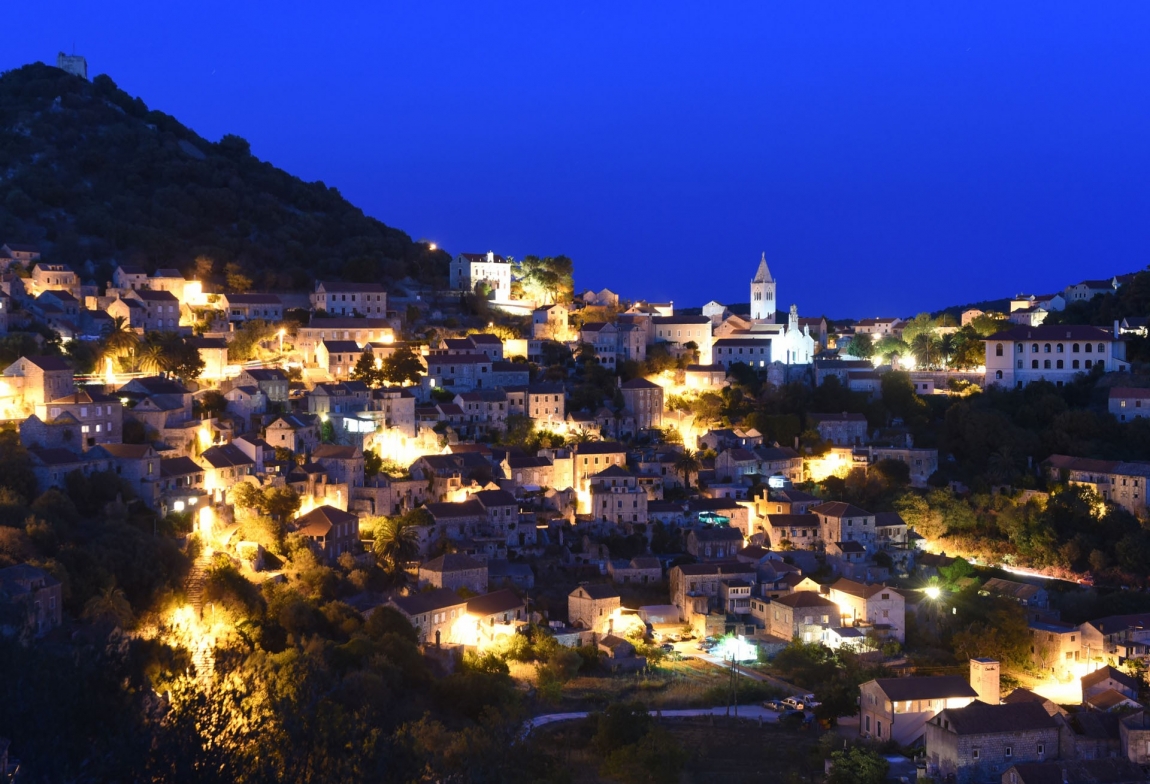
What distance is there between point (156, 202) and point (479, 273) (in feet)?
52.2

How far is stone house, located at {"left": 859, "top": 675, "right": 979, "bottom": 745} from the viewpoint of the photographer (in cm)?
2433

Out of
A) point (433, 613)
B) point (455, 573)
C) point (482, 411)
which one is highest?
point (482, 411)

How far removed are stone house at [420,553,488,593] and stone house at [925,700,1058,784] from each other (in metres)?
11.6

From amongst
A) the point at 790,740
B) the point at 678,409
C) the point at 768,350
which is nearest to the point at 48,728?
the point at 790,740

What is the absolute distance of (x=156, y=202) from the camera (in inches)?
2191

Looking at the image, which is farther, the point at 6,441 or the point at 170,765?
the point at 6,441

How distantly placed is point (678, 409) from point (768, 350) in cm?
604

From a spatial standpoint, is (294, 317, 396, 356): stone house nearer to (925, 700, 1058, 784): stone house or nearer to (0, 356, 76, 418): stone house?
(0, 356, 76, 418): stone house

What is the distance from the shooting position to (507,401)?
129 ft

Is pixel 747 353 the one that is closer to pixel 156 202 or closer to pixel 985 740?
pixel 985 740

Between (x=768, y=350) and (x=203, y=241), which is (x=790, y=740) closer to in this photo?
(x=768, y=350)

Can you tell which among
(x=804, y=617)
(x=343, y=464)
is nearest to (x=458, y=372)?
(x=343, y=464)

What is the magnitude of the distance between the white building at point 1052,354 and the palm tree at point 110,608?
33.4 meters

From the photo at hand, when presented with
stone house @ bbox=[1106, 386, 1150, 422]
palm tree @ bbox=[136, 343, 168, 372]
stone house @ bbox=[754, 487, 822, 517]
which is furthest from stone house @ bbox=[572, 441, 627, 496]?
stone house @ bbox=[1106, 386, 1150, 422]
